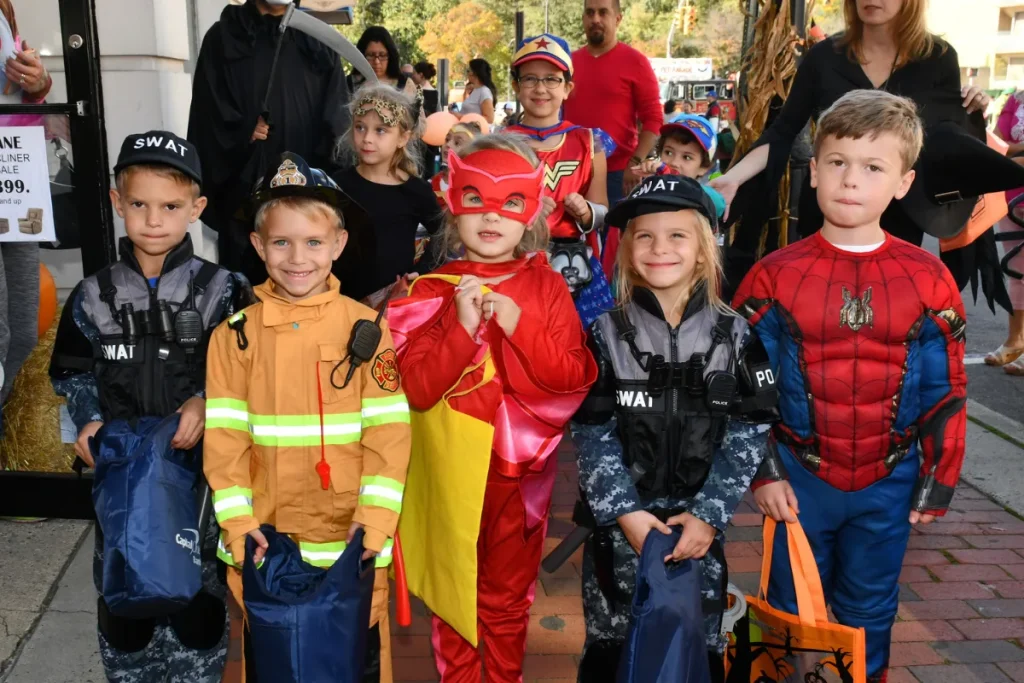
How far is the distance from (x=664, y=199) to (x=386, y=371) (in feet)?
3.02

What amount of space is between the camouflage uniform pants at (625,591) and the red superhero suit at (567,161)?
1.69 meters

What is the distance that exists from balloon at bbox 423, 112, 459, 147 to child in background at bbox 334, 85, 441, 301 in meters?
3.83

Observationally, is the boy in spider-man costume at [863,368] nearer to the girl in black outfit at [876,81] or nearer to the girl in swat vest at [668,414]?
the girl in swat vest at [668,414]

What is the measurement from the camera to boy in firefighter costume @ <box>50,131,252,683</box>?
9.05ft

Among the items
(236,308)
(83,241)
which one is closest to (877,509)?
(236,308)

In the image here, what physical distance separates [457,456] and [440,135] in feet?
19.1

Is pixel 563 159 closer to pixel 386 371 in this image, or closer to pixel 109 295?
pixel 386 371

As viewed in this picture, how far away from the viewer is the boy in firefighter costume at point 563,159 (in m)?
3.83

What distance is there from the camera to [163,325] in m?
2.75

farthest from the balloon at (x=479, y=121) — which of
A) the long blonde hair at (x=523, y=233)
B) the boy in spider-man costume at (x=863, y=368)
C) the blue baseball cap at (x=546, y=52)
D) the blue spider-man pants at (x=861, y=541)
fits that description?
the blue spider-man pants at (x=861, y=541)

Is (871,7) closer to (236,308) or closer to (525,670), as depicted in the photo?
(236,308)

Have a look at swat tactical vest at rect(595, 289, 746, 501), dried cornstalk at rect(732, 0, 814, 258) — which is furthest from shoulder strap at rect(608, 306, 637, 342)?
dried cornstalk at rect(732, 0, 814, 258)

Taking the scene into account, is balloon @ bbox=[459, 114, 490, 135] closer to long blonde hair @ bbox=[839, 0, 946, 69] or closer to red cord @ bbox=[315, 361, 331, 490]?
long blonde hair @ bbox=[839, 0, 946, 69]

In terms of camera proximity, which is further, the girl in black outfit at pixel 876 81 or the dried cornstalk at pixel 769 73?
the dried cornstalk at pixel 769 73
